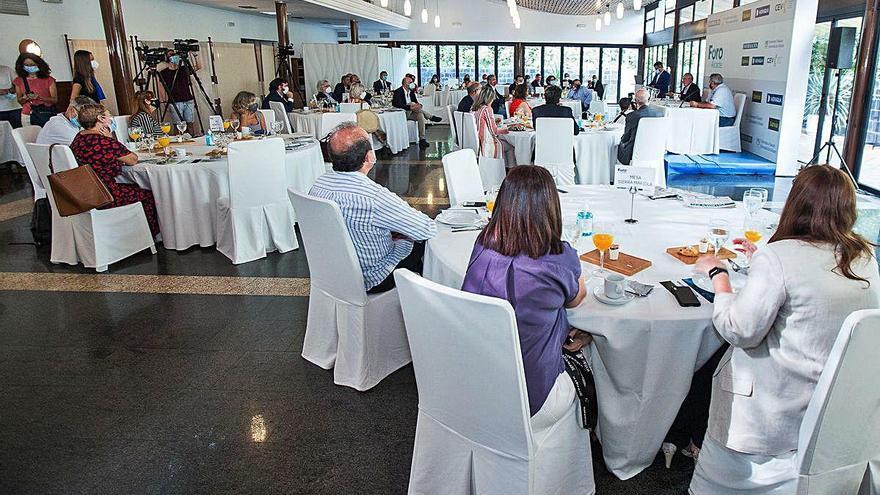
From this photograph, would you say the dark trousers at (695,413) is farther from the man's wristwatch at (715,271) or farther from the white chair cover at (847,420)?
the white chair cover at (847,420)

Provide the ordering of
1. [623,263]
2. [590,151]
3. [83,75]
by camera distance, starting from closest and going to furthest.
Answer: [623,263] → [590,151] → [83,75]

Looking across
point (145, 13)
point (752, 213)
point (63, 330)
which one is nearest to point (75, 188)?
point (63, 330)

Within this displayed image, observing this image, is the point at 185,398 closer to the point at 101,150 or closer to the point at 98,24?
the point at 101,150

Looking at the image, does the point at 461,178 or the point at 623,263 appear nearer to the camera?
the point at 623,263

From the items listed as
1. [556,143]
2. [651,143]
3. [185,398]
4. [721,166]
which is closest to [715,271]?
[185,398]

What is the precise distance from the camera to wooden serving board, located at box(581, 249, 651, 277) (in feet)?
7.21

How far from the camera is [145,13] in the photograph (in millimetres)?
11109

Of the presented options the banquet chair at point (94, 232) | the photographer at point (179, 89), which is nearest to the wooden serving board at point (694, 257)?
the banquet chair at point (94, 232)

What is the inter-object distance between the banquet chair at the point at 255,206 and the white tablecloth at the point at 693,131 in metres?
6.13

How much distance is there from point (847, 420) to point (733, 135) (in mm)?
8794

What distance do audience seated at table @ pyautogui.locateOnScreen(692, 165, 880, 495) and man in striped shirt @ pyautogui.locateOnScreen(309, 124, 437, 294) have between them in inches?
53.1

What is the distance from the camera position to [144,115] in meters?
7.13

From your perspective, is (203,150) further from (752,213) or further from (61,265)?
(752,213)

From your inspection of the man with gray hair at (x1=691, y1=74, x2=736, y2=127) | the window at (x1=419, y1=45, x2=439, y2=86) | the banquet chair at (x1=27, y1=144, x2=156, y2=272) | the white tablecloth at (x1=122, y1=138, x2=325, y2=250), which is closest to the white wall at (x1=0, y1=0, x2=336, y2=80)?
the banquet chair at (x1=27, y1=144, x2=156, y2=272)
